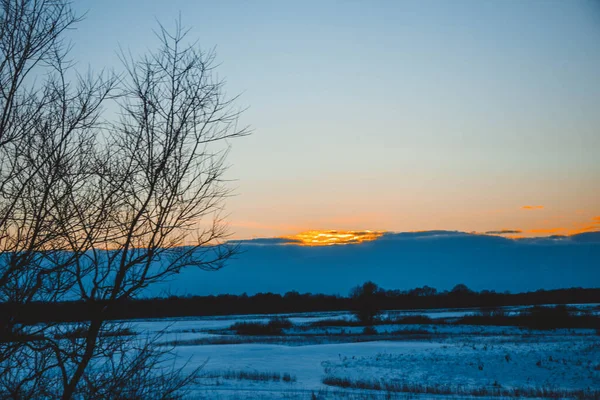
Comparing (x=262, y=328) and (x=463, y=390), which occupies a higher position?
(x=463, y=390)

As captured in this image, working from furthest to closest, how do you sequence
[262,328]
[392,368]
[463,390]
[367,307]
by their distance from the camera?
[367,307] < [262,328] < [392,368] < [463,390]

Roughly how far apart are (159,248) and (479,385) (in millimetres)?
21237

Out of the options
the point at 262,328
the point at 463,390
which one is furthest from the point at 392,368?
the point at 262,328

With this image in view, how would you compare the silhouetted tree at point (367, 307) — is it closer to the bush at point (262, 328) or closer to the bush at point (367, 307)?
the bush at point (367, 307)

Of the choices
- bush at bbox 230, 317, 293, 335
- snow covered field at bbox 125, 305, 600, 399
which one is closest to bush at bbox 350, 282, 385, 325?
bush at bbox 230, 317, 293, 335

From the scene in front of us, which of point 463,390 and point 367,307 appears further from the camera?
point 367,307

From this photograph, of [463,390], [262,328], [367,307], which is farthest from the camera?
[367,307]

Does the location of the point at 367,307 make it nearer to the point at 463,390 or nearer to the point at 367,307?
the point at 367,307

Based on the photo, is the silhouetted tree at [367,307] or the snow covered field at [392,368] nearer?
the snow covered field at [392,368]

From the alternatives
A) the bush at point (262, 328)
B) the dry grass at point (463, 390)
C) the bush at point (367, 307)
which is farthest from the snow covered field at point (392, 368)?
the bush at point (367, 307)

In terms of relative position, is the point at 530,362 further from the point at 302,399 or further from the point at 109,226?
the point at 109,226

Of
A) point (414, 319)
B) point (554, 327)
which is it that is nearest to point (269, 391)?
point (554, 327)

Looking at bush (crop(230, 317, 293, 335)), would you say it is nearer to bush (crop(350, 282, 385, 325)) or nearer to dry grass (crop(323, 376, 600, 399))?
bush (crop(350, 282, 385, 325))

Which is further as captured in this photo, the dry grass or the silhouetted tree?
the silhouetted tree
